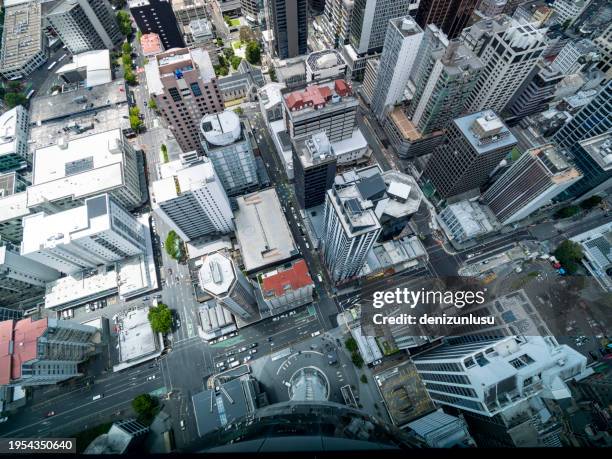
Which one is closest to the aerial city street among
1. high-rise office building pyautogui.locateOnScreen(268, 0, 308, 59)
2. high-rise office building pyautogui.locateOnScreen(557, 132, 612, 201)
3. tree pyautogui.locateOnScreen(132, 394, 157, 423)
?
tree pyautogui.locateOnScreen(132, 394, 157, 423)

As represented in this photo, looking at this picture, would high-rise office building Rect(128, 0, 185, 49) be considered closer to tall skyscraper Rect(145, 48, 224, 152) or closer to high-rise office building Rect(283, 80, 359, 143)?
tall skyscraper Rect(145, 48, 224, 152)

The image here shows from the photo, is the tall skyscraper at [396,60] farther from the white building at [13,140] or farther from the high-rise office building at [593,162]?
the white building at [13,140]

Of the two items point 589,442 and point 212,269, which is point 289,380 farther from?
point 589,442

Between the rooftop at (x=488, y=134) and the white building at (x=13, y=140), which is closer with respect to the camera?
the rooftop at (x=488, y=134)

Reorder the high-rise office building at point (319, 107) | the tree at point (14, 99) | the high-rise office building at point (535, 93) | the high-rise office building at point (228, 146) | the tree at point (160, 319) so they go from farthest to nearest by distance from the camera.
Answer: the tree at point (14, 99), the high-rise office building at point (535, 93), the high-rise office building at point (319, 107), the tree at point (160, 319), the high-rise office building at point (228, 146)

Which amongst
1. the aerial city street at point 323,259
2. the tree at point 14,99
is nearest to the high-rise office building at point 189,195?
the aerial city street at point 323,259

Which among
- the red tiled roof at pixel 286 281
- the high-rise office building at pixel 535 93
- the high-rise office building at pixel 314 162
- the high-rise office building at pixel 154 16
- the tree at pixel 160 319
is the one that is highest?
the high-rise office building at pixel 154 16

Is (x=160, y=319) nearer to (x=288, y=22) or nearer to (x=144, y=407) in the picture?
(x=144, y=407)
